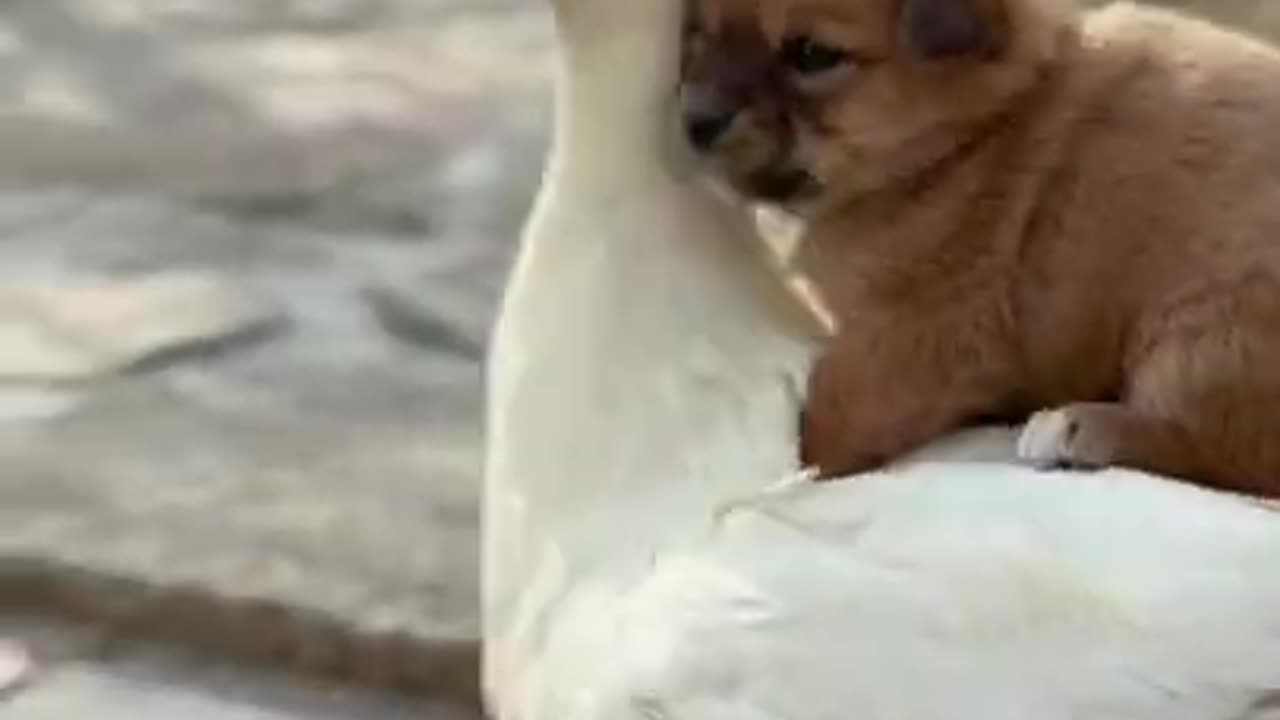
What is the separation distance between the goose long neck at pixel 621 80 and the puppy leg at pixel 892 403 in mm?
128

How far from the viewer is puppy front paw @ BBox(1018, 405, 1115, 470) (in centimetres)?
100

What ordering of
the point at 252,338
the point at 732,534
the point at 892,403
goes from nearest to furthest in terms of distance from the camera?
the point at 732,534 < the point at 892,403 < the point at 252,338

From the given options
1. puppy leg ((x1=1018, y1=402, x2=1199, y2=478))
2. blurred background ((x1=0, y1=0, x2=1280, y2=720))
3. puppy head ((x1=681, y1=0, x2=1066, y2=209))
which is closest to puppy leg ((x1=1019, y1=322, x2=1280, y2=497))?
puppy leg ((x1=1018, y1=402, x2=1199, y2=478))

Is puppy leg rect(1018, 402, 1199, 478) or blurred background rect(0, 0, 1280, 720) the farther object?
blurred background rect(0, 0, 1280, 720)

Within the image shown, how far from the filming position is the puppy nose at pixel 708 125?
105cm

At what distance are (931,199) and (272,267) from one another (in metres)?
0.55

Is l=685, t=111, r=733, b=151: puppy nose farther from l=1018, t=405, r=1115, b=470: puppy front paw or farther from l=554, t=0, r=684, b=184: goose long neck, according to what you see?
l=1018, t=405, r=1115, b=470: puppy front paw

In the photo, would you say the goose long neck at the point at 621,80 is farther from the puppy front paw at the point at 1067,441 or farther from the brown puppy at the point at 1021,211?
the puppy front paw at the point at 1067,441

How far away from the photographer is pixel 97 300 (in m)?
1.49

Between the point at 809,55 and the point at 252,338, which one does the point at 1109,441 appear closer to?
the point at 809,55

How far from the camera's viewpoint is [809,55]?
3.47 feet

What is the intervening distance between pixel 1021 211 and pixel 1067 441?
129mm

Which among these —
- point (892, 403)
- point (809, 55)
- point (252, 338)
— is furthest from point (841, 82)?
point (252, 338)

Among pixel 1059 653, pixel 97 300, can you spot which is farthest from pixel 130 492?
pixel 1059 653
